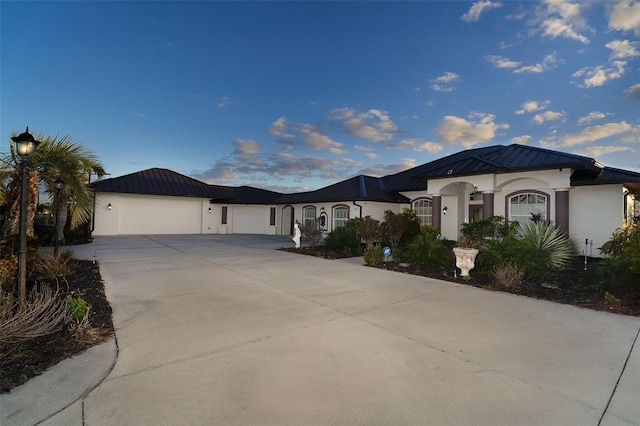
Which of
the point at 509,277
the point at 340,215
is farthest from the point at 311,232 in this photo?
the point at 509,277

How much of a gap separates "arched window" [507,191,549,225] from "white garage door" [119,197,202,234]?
22.0 metres

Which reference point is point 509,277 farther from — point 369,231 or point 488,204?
point 488,204

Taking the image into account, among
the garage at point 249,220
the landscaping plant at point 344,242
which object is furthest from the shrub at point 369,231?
the garage at point 249,220

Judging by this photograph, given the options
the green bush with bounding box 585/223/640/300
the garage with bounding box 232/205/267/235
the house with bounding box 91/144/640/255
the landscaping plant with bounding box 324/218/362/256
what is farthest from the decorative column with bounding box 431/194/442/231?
the garage with bounding box 232/205/267/235

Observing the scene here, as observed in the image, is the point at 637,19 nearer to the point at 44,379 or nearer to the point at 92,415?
the point at 92,415

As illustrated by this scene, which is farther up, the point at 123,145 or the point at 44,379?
the point at 123,145

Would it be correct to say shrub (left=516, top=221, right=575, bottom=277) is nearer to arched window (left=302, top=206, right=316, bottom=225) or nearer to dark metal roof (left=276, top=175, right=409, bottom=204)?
dark metal roof (left=276, top=175, right=409, bottom=204)

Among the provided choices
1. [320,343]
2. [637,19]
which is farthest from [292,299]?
[637,19]

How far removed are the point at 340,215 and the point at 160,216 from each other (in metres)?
14.3

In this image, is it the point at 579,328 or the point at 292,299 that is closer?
the point at 579,328

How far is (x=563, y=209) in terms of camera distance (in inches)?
454

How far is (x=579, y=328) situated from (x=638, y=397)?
2.06 meters

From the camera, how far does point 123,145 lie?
14711 mm

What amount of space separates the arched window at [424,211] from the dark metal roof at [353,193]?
A: 0.89 m
